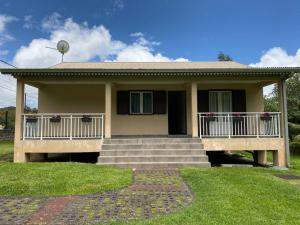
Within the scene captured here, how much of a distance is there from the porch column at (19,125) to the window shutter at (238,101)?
8.78m

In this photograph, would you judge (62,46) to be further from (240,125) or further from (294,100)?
(294,100)

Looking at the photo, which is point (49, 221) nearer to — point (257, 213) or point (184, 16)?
point (257, 213)

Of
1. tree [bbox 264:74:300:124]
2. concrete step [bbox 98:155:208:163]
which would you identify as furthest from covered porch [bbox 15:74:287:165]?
tree [bbox 264:74:300:124]

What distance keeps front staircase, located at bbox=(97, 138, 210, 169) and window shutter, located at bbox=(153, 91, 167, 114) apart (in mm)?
2294

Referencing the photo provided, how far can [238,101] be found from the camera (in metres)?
11.6

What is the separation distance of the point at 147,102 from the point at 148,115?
0.61 m

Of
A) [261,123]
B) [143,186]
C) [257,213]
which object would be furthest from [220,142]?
[257,213]

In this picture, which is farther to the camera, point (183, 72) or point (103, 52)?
point (103, 52)

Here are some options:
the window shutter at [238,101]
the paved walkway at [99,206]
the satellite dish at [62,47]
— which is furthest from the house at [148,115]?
the satellite dish at [62,47]

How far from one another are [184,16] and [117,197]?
1611 centimetres

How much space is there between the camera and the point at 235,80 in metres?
10.2

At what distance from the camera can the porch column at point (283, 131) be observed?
31.5 ft

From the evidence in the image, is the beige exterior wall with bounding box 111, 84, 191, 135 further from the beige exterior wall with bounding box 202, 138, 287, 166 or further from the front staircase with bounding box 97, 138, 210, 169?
the beige exterior wall with bounding box 202, 138, 287, 166

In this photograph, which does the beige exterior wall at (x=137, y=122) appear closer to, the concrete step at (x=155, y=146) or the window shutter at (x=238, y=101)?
the window shutter at (x=238, y=101)
